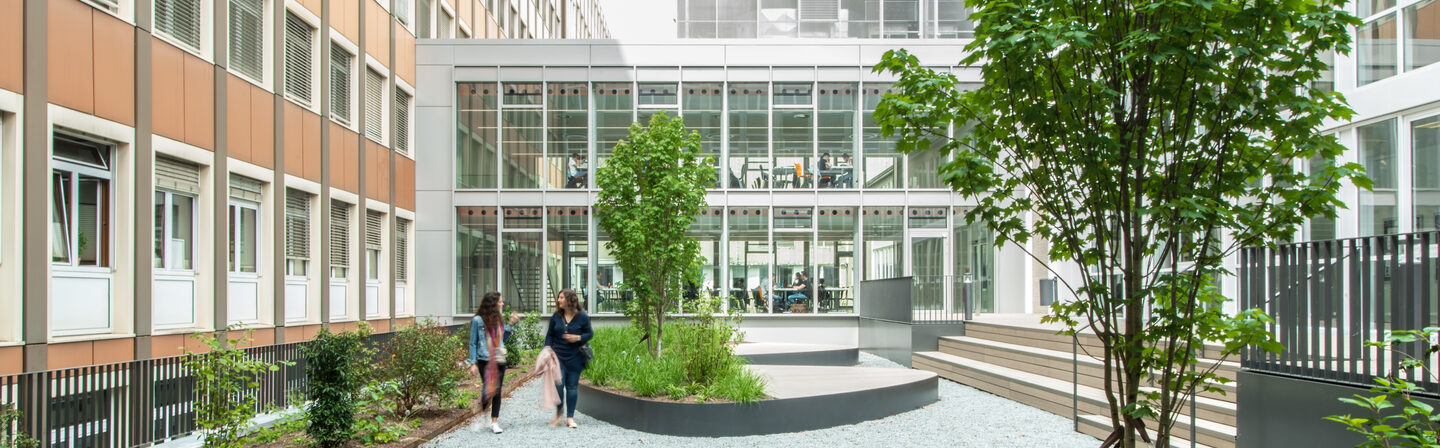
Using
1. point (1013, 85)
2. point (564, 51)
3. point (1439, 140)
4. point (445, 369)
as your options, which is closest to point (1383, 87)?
point (1439, 140)

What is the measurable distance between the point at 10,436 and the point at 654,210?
855 cm

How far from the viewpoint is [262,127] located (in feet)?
48.3

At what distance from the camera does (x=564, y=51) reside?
73.5 feet

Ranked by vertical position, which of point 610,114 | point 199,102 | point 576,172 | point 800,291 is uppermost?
point 610,114

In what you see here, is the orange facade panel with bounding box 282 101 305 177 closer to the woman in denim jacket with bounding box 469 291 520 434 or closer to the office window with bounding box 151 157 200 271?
the office window with bounding box 151 157 200 271

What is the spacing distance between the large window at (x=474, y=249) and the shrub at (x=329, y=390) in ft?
45.4

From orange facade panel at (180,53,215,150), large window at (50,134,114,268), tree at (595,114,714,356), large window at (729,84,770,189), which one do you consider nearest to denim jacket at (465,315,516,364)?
tree at (595,114,714,356)

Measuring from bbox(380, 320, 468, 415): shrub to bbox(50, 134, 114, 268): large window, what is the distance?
3.67 metres

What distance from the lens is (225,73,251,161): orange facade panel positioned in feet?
44.8

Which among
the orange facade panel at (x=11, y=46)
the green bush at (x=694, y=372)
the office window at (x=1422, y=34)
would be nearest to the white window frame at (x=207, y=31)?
the orange facade panel at (x=11, y=46)

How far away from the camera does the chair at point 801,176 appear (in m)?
22.7

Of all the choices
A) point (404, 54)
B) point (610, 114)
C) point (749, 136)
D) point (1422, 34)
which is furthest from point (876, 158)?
point (1422, 34)

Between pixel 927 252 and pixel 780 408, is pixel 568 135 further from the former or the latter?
pixel 780 408

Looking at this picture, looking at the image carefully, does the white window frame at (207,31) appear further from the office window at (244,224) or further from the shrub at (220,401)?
the shrub at (220,401)
